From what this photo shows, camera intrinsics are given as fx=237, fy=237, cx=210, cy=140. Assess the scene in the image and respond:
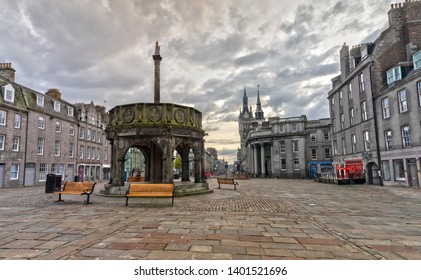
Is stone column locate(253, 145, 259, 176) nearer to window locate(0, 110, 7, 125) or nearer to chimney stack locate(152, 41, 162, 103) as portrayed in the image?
chimney stack locate(152, 41, 162, 103)

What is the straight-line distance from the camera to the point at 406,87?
21469 millimetres

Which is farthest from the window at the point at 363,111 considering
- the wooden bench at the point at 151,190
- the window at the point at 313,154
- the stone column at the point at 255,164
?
the stone column at the point at 255,164

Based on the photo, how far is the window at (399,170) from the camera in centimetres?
2227

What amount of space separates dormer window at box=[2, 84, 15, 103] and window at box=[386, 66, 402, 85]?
39.9 m

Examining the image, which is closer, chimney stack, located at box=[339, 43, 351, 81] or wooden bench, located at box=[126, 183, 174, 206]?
wooden bench, located at box=[126, 183, 174, 206]

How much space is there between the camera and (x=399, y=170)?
2264 cm

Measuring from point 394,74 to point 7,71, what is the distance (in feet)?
137

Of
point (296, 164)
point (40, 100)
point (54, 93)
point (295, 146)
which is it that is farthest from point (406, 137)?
point (54, 93)

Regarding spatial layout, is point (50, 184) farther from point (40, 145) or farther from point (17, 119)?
point (40, 145)

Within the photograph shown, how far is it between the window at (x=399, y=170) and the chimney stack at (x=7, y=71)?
139 ft

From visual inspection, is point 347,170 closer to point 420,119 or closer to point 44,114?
point 420,119

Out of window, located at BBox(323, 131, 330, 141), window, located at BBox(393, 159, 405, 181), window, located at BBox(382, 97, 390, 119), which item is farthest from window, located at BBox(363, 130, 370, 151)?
window, located at BBox(323, 131, 330, 141)

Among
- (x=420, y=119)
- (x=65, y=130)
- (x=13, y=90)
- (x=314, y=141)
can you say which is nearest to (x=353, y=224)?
(x=420, y=119)

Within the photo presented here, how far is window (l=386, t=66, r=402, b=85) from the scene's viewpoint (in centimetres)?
2298
